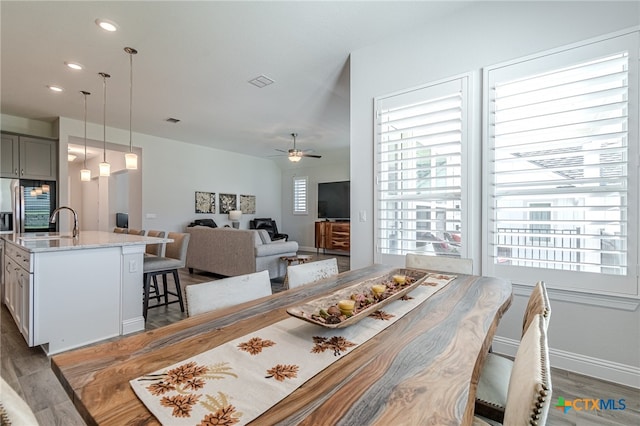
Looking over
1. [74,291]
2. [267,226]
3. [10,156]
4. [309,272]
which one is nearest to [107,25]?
[74,291]

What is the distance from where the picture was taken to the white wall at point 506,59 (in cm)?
200

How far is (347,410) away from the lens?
642mm

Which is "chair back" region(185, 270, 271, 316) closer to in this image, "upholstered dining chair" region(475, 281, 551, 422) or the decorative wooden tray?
the decorative wooden tray

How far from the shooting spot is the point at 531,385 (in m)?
0.56

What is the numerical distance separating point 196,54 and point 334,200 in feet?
18.4

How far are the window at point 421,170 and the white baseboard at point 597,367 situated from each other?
991mm

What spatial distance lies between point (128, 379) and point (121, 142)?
6.69m

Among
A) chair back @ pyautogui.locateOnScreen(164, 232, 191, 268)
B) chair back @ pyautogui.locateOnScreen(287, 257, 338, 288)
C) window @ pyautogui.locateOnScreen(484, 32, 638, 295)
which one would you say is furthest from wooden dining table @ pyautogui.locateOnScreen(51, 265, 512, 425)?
chair back @ pyautogui.locateOnScreen(164, 232, 191, 268)

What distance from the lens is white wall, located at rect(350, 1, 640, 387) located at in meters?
2.00

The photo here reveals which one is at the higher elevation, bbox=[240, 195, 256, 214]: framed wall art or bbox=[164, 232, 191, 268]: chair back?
bbox=[240, 195, 256, 214]: framed wall art

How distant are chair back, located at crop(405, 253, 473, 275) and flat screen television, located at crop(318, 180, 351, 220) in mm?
5679

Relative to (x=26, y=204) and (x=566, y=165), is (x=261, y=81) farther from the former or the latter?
(x=26, y=204)

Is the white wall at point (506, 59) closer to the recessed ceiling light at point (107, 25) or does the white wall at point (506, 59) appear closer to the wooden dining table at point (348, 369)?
the wooden dining table at point (348, 369)

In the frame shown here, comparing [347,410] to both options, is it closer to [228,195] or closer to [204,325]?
[204,325]
